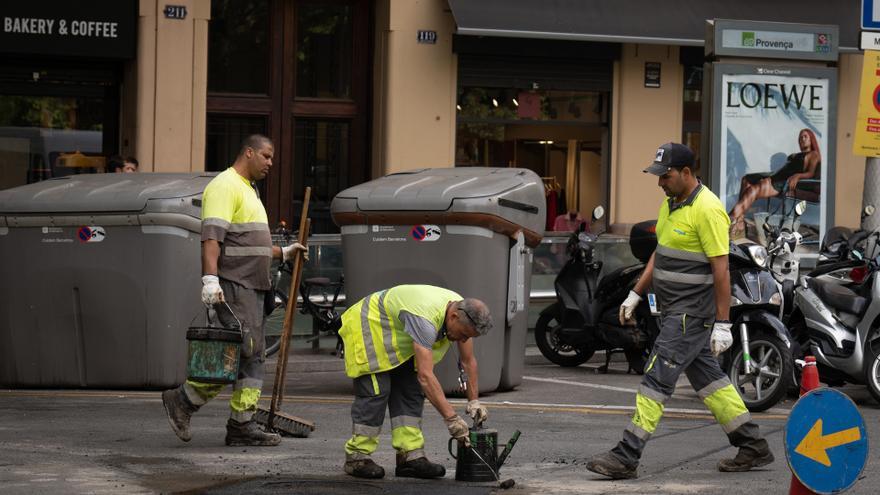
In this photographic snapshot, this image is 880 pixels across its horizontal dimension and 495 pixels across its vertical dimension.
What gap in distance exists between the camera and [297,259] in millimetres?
9594

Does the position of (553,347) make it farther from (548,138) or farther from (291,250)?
(291,250)

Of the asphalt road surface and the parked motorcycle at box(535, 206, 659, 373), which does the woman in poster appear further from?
the asphalt road surface

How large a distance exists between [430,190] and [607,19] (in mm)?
6913

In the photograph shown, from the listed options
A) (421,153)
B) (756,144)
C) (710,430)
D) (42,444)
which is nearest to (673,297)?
(710,430)

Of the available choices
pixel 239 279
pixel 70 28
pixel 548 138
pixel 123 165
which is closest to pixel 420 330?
pixel 239 279

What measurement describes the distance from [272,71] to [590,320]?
6203mm

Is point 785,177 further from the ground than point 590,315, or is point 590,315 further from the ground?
point 785,177

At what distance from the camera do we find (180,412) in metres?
9.18

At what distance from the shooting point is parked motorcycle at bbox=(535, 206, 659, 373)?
13.4 metres

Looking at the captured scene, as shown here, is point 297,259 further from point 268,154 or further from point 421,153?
point 421,153

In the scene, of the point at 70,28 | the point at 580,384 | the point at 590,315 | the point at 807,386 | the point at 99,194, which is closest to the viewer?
the point at 807,386

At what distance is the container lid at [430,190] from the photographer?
11562 millimetres

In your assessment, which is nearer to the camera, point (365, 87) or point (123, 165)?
point (123, 165)

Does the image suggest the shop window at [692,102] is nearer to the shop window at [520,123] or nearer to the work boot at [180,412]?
the shop window at [520,123]
